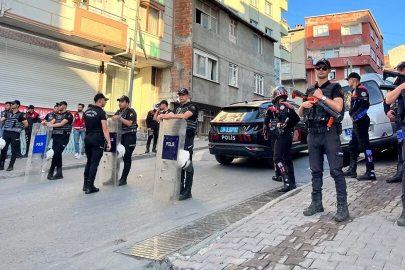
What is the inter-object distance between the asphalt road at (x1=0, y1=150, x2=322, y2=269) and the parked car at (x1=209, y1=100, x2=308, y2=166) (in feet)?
1.84

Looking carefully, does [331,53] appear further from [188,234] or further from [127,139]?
[188,234]

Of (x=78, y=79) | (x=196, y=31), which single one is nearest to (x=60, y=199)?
(x=78, y=79)

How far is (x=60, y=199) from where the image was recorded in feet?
18.8

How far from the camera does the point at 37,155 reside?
7.46m

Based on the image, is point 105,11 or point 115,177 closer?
point 115,177

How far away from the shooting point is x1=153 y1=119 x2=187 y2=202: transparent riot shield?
5406 millimetres

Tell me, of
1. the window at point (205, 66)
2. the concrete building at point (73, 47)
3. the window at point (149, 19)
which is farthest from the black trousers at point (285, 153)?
the window at point (205, 66)

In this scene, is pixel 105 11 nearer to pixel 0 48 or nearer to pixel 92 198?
pixel 0 48

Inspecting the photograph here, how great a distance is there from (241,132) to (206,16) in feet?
46.6

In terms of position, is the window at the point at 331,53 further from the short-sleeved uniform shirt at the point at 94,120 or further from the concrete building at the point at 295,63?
the short-sleeved uniform shirt at the point at 94,120

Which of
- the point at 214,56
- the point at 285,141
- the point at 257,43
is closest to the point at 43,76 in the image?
the point at 214,56

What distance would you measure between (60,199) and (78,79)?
10062mm

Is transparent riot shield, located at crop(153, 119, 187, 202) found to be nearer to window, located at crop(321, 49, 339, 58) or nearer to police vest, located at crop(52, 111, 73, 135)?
police vest, located at crop(52, 111, 73, 135)

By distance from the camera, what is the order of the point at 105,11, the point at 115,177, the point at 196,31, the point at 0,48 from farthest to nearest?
the point at 196,31, the point at 105,11, the point at 0,48, the point at 115,177
